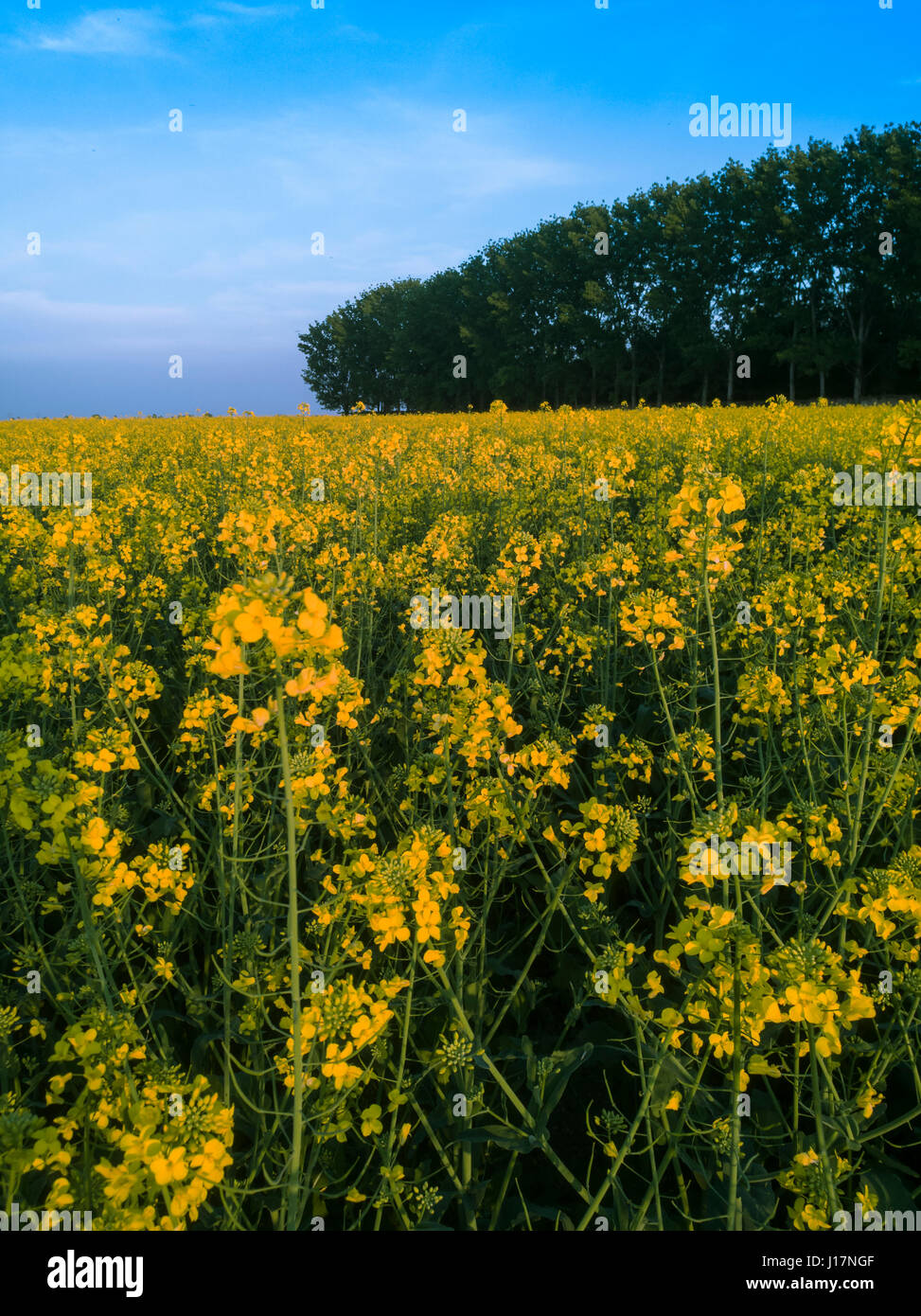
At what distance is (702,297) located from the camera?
145 ft

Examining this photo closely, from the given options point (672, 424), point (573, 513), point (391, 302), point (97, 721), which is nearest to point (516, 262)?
point (391, 302)

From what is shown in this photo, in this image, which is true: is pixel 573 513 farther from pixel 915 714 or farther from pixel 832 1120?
pixel 832 1120

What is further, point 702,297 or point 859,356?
point 702,297

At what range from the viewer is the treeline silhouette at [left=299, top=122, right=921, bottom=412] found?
35969 mm

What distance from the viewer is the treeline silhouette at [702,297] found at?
118ft
